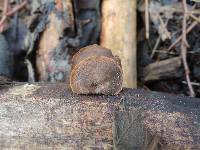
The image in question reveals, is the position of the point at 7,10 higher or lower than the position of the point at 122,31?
higher

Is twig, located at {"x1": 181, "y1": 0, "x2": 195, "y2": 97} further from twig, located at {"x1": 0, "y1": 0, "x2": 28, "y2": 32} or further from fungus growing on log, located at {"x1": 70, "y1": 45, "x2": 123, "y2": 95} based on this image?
twig, located at {"x1": 0, "y1": 0, "x2": 28, "y2": 32}

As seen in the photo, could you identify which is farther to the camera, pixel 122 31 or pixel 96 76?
pixel 122 31

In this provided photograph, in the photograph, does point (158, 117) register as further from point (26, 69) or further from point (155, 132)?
point (26, 69)

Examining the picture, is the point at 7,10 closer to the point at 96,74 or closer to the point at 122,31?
the point at 122,31

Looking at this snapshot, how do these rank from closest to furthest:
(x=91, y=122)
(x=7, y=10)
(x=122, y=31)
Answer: (x=91, y=122), (x=122, y=31), (x=7, y=10)

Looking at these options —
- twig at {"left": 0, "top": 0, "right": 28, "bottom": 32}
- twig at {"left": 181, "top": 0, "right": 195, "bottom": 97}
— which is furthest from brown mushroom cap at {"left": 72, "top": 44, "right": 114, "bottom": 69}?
twig at {"left": 0, "top": 0, "right": 28, "bottom": 32}

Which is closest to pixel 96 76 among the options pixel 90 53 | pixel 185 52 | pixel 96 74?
pixel 96 74

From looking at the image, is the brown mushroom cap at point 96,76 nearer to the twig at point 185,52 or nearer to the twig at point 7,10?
the twig at point 185,52
